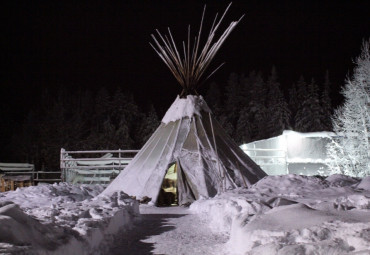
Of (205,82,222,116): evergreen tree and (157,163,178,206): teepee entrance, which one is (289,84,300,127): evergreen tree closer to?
(205,82,222,116): evergreen tree

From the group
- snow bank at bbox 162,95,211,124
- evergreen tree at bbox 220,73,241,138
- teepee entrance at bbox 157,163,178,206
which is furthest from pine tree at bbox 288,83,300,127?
teepee entrance at bbox 157,163,178,206

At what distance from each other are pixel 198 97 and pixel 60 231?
7.72m

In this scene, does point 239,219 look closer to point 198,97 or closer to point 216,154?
point 216,154

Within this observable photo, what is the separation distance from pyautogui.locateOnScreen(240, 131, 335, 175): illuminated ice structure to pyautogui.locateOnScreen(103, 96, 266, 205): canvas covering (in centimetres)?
411

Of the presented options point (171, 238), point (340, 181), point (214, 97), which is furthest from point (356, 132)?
point (214, 97)

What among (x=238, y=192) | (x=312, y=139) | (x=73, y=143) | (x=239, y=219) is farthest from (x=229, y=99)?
(x=239, y=219)

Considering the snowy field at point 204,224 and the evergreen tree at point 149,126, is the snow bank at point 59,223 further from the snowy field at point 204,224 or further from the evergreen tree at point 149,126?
the evergreen tree at point 149,126

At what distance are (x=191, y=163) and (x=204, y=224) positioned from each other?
146 inches

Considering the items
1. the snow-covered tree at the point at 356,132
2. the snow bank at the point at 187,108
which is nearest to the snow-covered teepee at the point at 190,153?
the snow bank at the point at 187,108

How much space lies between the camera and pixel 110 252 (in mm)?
4816

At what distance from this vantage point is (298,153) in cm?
1517

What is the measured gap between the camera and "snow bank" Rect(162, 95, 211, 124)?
1115cm

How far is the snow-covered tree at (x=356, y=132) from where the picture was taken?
15418 mm

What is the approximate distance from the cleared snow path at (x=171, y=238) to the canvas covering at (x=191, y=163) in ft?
7.17
